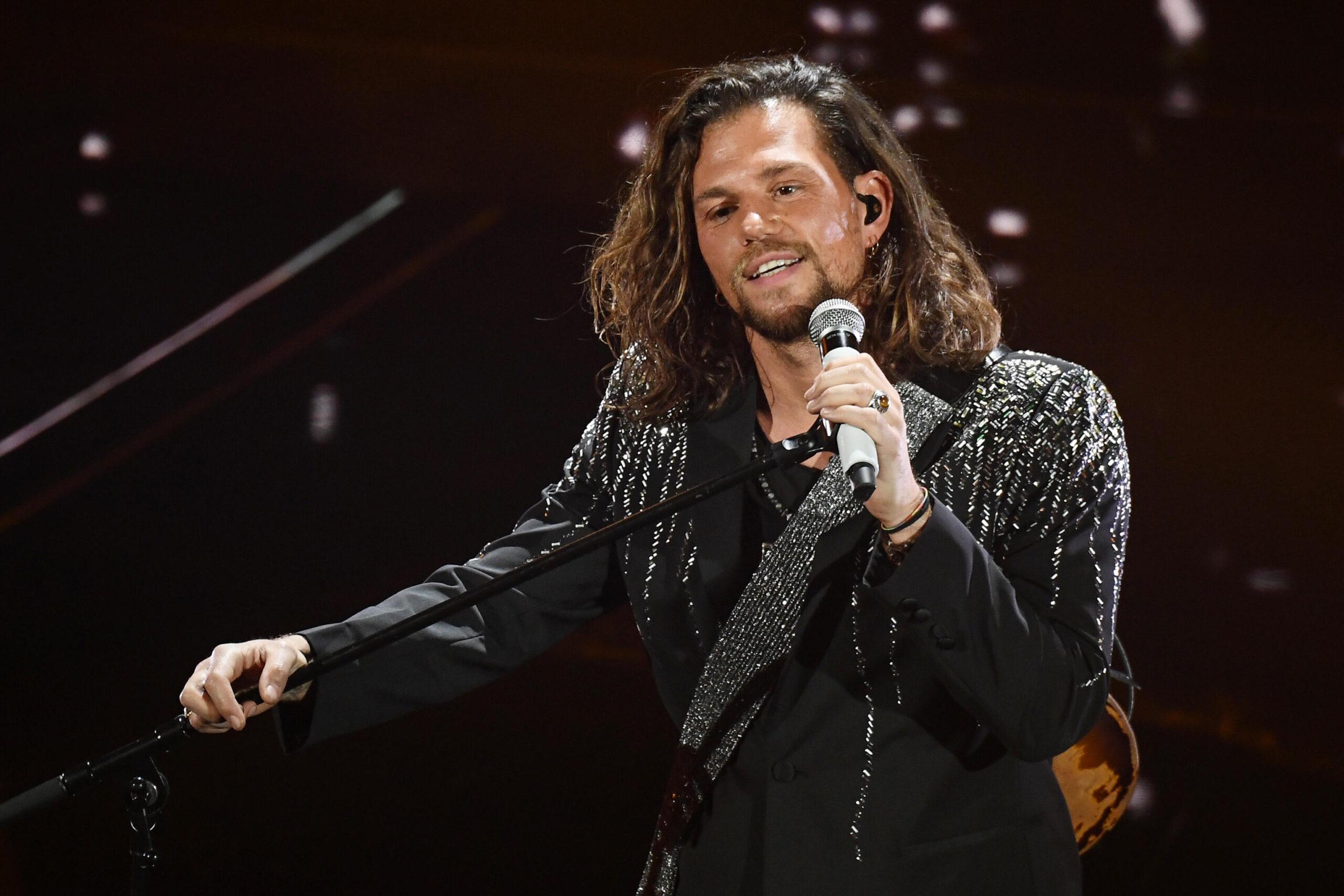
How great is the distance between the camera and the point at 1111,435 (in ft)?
4.80

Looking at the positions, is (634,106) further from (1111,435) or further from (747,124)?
(1111,435)

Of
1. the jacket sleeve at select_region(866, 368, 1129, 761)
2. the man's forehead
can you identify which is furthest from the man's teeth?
the jacket sleeve at select_region(866, 368, 1129, 761)

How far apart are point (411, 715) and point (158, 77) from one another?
1.90 meters

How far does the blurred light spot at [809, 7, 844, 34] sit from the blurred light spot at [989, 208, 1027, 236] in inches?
22.8

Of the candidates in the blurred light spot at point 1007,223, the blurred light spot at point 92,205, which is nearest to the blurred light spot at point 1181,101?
the blurred light spot at point 1007,223

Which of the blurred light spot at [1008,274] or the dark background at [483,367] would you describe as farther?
the blurred light spot at [1008,274]

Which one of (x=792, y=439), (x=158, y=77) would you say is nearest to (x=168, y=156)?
(x=158, y=77)

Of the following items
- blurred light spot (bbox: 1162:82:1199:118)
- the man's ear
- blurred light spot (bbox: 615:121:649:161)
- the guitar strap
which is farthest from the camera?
blurred light spot (bbox: 615:121:649:161)

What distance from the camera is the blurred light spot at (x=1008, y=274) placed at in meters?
2.87

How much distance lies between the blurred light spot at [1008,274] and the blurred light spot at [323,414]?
71.5 inches

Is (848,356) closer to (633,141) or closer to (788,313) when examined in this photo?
(788,313)

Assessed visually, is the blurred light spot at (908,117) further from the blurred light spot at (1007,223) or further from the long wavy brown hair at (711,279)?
the long wavy brown hair at (711,279)

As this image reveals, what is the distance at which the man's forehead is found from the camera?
5.63 feet

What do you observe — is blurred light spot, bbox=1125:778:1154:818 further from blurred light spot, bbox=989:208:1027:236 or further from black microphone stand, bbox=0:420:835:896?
black microphone stand, bbox=0:420:835:896
